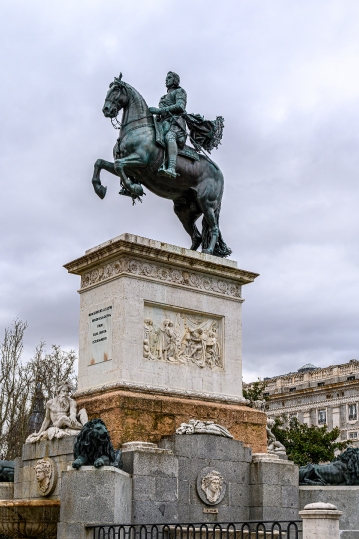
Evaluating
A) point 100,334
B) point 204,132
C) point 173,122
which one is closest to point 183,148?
point 173,122

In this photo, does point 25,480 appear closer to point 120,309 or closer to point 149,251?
point 120,309

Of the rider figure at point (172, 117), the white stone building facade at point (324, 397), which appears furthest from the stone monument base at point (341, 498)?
the white stone building facade at point (324, 397)

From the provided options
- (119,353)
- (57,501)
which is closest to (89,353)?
(119,353)

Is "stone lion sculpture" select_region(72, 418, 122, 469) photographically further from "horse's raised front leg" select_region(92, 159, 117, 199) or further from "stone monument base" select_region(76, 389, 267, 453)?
"horse's raised front leg" select_region(92, 159, 117, 199)

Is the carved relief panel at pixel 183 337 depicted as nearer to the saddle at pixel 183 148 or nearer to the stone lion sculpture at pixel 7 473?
the saddle at pixel 183 148

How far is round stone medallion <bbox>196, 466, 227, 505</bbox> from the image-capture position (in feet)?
43.2

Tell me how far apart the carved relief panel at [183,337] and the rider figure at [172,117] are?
2.61 meters

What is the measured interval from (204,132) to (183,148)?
1041 millimetres

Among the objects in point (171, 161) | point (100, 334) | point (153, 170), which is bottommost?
point (100, 334)

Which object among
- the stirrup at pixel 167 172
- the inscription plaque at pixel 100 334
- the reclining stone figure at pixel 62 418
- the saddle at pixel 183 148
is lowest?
the reclining stone figure at pixel 62 418

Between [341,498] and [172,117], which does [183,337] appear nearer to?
[341,498]

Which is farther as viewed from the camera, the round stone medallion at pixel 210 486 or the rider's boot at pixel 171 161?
the rider's boot at pixel 171 161

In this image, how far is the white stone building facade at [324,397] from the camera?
67.9 meters

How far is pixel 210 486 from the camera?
43.4ft
